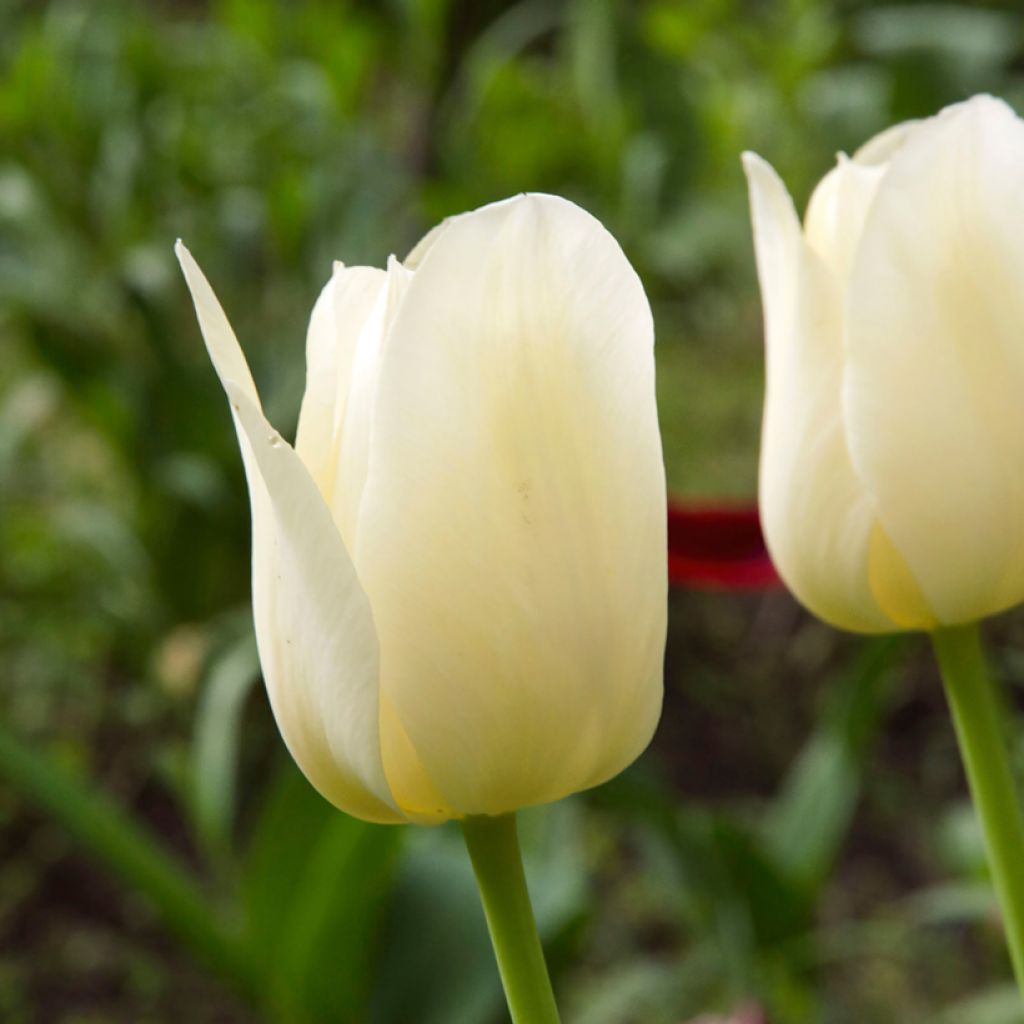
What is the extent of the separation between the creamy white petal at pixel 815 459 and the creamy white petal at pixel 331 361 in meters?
0.07

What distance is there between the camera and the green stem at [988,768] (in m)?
0.23

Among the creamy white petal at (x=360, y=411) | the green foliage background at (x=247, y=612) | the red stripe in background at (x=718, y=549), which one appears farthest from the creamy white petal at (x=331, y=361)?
the green foliage background at (x=247, y=612)

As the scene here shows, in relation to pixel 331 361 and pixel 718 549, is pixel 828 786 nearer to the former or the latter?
pixel 718 549

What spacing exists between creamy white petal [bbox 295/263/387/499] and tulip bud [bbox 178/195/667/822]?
1cm

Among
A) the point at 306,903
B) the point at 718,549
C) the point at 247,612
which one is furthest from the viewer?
the point at 247,612

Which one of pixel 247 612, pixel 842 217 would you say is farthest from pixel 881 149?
pixel 247 612

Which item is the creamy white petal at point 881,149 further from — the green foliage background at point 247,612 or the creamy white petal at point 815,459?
the green foliage background at point 247,612

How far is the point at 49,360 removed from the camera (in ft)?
4.14

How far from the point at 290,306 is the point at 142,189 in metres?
0.19

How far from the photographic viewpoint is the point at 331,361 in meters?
0.21

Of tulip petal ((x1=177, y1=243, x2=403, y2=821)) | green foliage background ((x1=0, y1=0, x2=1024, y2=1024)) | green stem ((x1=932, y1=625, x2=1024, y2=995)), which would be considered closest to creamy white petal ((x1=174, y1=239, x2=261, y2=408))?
tulip petal ((x1=177, y1=243, x2=403, y2=821))

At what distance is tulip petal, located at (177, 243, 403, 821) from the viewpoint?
7.2 inches

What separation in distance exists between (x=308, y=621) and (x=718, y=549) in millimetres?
162

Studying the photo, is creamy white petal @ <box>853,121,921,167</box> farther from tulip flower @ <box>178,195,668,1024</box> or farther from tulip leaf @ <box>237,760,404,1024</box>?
tulip leaf @ <box>237,760,404,1024</box>
